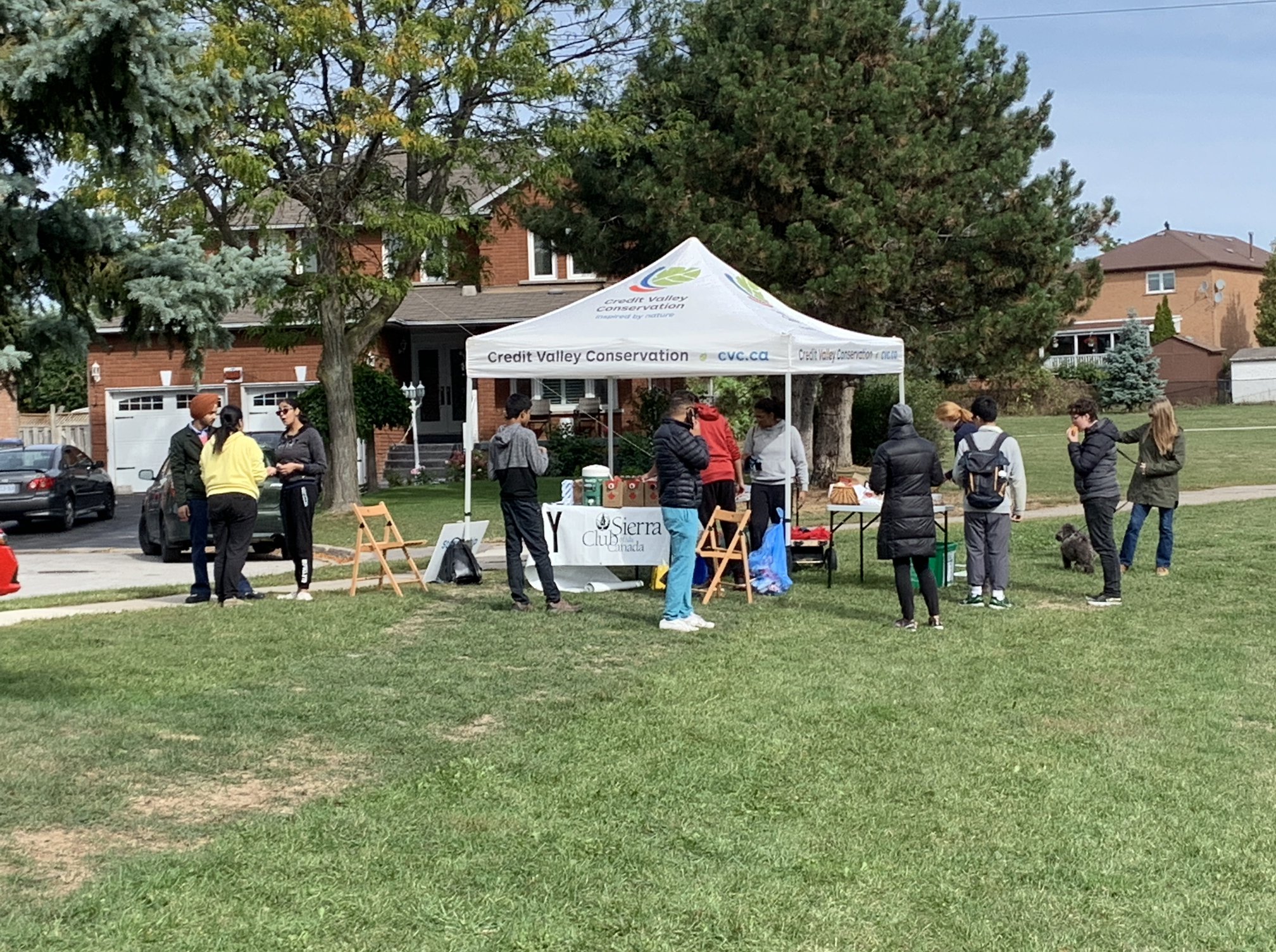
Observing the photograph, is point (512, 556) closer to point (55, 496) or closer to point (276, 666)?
point (276, 666)

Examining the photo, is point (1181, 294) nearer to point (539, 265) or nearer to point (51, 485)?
point (539, 265)

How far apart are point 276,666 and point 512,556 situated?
9.57ft

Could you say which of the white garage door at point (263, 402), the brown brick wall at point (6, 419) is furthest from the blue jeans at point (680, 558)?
the brown brick wall at point (6, 419)

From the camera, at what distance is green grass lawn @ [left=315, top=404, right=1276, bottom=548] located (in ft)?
68.4

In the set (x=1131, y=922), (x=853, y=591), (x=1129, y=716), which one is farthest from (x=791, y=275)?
(x=1131, y=922)

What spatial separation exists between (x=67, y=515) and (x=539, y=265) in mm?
13268

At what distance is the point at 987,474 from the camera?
1159 centimetres

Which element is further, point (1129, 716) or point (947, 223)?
point (947, 223)

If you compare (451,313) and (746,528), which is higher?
(451,313)

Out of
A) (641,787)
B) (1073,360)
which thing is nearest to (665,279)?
(641,787)

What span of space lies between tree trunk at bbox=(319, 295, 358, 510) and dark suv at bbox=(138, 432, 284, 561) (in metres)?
4.19

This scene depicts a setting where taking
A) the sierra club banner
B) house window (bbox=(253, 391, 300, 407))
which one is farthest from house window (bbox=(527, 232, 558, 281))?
the sierra club banner

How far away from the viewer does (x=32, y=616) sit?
39.5 ft

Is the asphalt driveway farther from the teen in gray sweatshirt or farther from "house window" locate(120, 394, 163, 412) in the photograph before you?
the teen in gray sweatshirt
